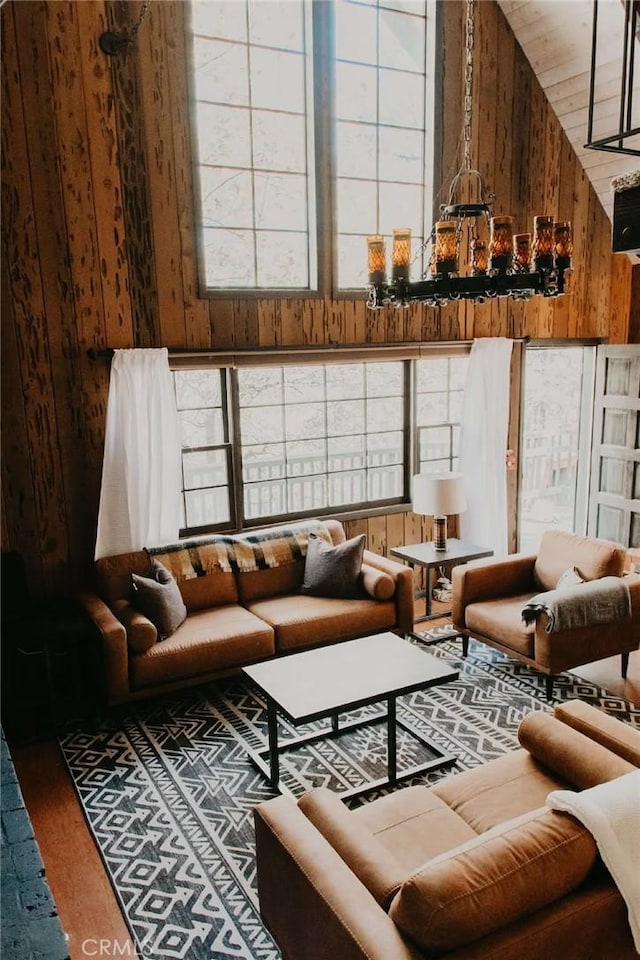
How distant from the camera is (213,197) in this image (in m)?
4.70

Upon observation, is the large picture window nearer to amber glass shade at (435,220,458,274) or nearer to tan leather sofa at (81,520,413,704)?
tan leather sofa at (81,520,413,704)

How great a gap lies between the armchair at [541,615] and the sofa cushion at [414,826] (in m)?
1.73

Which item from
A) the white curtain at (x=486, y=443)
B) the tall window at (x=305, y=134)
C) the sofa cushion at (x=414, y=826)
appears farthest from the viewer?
the white curtain at (x=486, y=443)

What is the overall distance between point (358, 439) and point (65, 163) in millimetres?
2643

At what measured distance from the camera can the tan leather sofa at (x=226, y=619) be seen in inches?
157

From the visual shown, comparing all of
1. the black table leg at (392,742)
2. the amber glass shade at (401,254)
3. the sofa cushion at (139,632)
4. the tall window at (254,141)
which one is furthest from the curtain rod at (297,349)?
the black table leg at (392,742)

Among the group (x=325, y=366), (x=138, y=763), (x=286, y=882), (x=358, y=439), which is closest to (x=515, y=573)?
(x=358, y=439)

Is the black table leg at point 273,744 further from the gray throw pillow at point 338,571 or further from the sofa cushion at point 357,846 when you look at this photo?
the gray throw pillow at point 338,571

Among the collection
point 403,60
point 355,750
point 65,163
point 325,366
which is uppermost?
point 403,60

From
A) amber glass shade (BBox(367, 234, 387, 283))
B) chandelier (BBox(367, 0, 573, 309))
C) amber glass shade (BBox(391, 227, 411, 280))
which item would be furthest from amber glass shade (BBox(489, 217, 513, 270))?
amber glass shade (BBox(367, 234, 387, 283))

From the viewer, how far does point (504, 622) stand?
14.5 feet

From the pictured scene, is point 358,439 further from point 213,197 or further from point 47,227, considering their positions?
point 47,227

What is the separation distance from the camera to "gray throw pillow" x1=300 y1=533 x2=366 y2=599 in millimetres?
4727

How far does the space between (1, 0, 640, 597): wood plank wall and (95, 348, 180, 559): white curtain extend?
0.50 feet
